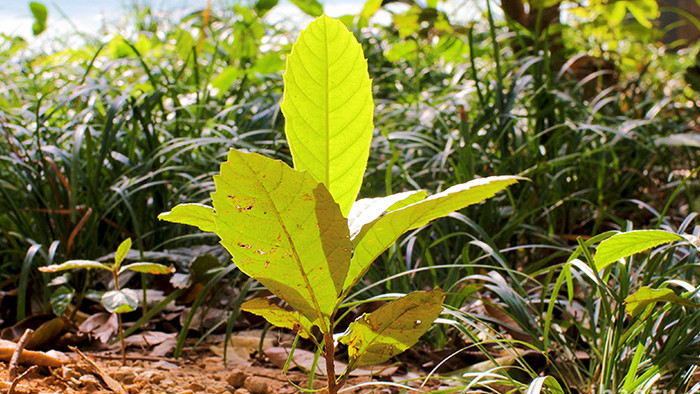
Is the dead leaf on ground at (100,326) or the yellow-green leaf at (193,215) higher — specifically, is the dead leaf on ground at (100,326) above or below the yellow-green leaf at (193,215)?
below

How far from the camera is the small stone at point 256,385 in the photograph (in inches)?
48.5

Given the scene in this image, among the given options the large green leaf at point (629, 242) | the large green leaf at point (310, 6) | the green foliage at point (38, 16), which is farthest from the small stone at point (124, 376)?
the green foliage at point (38, 16)

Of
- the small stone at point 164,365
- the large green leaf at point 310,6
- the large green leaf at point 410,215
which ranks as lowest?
the small stone at point 164,365

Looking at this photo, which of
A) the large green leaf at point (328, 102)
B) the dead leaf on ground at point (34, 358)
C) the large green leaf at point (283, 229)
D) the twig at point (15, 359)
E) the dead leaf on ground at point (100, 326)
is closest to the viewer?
the large green leaf at point (283, 229)

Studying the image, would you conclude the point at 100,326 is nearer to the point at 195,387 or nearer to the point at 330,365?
the point at 195,387

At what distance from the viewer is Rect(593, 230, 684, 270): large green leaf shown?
88cm

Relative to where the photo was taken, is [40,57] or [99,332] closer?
[99,332]

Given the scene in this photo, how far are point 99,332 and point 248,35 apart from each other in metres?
2.46

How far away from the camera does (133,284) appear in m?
1.87

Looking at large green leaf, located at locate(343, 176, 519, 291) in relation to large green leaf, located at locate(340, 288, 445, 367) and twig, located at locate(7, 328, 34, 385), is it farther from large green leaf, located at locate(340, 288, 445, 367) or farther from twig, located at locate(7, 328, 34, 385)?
twig, located at locate(7, 328, 34, 385)

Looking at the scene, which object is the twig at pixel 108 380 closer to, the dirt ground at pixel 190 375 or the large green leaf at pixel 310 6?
the dirt ground at pixel 190 375

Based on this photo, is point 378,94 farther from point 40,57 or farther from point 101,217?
point 40,57

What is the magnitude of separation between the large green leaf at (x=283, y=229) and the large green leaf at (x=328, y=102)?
106 mm

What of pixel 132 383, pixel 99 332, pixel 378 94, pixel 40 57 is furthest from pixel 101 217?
pixel 40 57
